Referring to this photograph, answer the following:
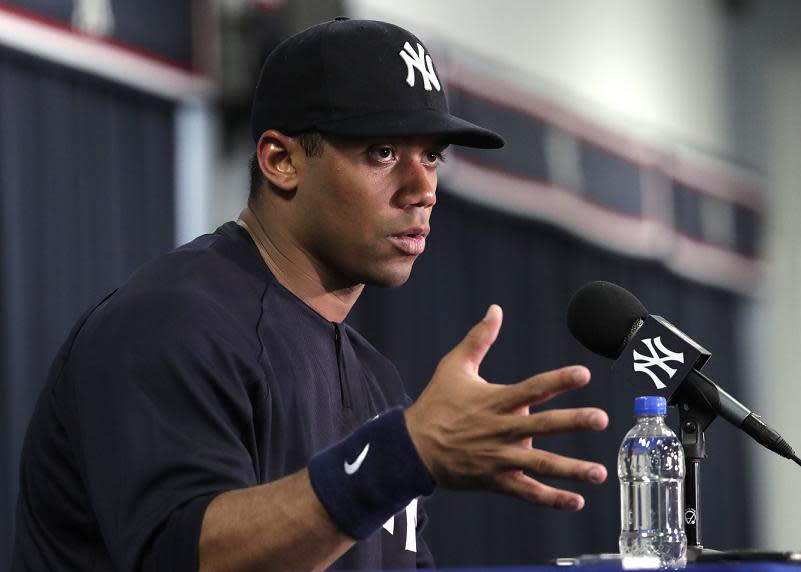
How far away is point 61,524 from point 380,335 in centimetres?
376

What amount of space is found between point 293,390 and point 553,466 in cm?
64

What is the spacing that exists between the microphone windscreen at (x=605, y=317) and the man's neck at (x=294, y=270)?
1.27 feet

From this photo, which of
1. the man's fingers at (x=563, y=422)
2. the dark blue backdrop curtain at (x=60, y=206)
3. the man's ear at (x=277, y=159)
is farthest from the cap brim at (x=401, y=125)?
the dark blue backdrop curtain at (x=60, y=206)

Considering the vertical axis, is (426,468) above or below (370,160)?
below

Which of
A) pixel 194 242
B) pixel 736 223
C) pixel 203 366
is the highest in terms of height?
pixel 736 223

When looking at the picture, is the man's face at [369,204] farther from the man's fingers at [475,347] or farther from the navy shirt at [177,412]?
the man's fingers at [475,347]

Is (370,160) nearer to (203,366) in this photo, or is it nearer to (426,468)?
(203,366)

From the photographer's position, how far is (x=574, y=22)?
6738 mm

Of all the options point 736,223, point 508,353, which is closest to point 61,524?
point 508,353

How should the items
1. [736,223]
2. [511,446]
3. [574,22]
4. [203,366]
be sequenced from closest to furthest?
[511,446] < [203,366] < [574,22] < [736,223]

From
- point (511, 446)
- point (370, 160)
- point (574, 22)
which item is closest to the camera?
point (511, 446)

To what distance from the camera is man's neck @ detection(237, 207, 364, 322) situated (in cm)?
207

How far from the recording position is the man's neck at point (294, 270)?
6.80ft

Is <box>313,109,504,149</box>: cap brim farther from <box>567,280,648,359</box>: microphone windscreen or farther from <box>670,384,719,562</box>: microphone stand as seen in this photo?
<box>670,384,719,562</box>: microphone stand
